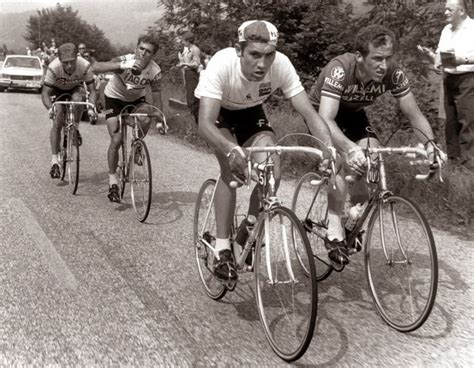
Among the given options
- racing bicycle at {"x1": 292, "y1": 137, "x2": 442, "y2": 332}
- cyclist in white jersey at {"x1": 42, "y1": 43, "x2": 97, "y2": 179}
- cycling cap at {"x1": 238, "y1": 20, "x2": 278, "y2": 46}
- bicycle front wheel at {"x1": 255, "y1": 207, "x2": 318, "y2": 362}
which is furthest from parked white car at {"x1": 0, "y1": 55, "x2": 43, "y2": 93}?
bicycle front wheel at {"x1": 255, "y1": 207, "x2": 318, "y2": 362}

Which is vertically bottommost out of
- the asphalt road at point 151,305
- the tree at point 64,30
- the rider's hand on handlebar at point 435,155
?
the tree at point 64,30

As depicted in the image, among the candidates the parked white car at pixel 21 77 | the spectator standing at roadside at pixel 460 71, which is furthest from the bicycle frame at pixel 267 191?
the parked white car at pixel 21 77

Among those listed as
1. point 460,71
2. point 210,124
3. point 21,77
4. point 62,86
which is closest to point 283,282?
point 210,124

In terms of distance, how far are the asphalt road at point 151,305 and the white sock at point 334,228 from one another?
1.41ft

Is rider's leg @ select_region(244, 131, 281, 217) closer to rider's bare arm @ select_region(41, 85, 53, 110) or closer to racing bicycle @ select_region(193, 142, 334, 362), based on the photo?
racing bicycle @ select_region(193, 142, 334, 362)

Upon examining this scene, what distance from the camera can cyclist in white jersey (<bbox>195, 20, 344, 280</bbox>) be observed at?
156 inches

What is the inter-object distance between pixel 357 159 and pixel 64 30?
12446 cm

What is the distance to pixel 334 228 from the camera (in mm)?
4691

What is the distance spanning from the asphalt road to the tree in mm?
113684

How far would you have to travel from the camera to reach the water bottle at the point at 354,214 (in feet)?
14.8

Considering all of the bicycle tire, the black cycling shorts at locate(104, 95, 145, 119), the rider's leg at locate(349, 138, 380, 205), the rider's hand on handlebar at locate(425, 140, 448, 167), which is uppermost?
the rider's hand on handlebar at locate(425, 140, 448, 167)

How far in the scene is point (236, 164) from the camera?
11.7ft

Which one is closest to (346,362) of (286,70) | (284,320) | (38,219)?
(284,320)

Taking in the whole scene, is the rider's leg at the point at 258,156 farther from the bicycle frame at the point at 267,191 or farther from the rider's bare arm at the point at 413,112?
the rider's bare arm at the point at 413,112
